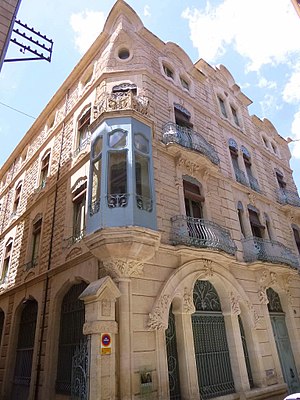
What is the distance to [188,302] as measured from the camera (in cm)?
752

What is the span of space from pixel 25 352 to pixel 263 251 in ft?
30.2

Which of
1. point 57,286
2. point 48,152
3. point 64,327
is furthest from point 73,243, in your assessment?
point 48,152

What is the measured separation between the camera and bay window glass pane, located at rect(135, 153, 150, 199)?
24.9 ft

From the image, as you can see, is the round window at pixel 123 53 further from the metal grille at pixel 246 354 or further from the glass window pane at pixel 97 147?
the metal grille at pixel 246 354

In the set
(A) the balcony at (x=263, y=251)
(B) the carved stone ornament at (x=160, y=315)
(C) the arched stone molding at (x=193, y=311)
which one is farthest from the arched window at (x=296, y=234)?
(B) the carved stone ornament at (x=160, y=315)

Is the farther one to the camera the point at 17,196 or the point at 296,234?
the point at 17,196

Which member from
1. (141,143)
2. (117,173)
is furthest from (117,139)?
(117,173)

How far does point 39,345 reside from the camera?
8.62 m

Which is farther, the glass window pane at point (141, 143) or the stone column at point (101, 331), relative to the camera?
the glass window pane at point (141, 143)

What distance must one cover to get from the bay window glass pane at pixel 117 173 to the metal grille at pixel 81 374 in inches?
141

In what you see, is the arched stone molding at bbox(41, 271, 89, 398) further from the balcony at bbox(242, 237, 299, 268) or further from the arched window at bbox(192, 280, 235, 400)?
the balcony at bbox(242, 237, 299, 268)

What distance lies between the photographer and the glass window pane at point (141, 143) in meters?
7.97

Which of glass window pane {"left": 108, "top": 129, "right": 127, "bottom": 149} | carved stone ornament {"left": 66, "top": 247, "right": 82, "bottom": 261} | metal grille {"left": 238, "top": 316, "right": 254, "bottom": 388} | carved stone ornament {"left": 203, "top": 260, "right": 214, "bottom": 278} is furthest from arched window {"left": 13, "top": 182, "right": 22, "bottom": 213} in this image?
metal grille {"left": 238, "top": 316, "right": 254, "bottom": 388}

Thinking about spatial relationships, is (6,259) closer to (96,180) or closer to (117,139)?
(96,180)
